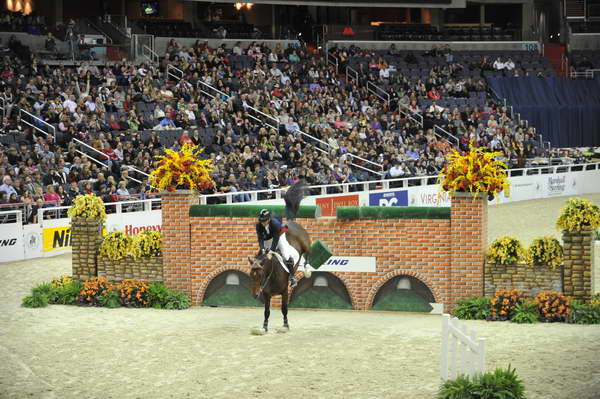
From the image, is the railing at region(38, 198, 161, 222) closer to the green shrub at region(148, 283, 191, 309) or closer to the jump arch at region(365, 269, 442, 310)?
the green shrub at region(148, 283, 191, 309)

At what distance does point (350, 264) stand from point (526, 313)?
3492mm

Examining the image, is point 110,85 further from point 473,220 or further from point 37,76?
point 473,220

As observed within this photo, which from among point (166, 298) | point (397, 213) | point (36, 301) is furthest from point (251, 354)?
point (36, 301)

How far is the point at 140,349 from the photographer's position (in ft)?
51.3

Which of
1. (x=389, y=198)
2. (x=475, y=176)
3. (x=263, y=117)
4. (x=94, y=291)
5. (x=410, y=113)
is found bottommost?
(x=94, y=291)

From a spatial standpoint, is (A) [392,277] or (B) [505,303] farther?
(A) [392,277]

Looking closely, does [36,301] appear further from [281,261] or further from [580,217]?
[580,217]

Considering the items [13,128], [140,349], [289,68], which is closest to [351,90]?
[289,68]

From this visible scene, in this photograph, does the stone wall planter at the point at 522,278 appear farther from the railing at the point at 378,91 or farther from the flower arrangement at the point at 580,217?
the railing at the point at 378,91

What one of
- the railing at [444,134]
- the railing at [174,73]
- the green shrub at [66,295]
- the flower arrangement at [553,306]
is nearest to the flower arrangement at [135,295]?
the green shrub at [66,295]

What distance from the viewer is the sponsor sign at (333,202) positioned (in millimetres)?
31469

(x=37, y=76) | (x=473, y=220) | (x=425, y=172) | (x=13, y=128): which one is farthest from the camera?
(x=425, y=172)

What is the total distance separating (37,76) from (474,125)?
20092 millimetres

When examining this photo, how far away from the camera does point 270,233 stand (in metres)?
16.5
